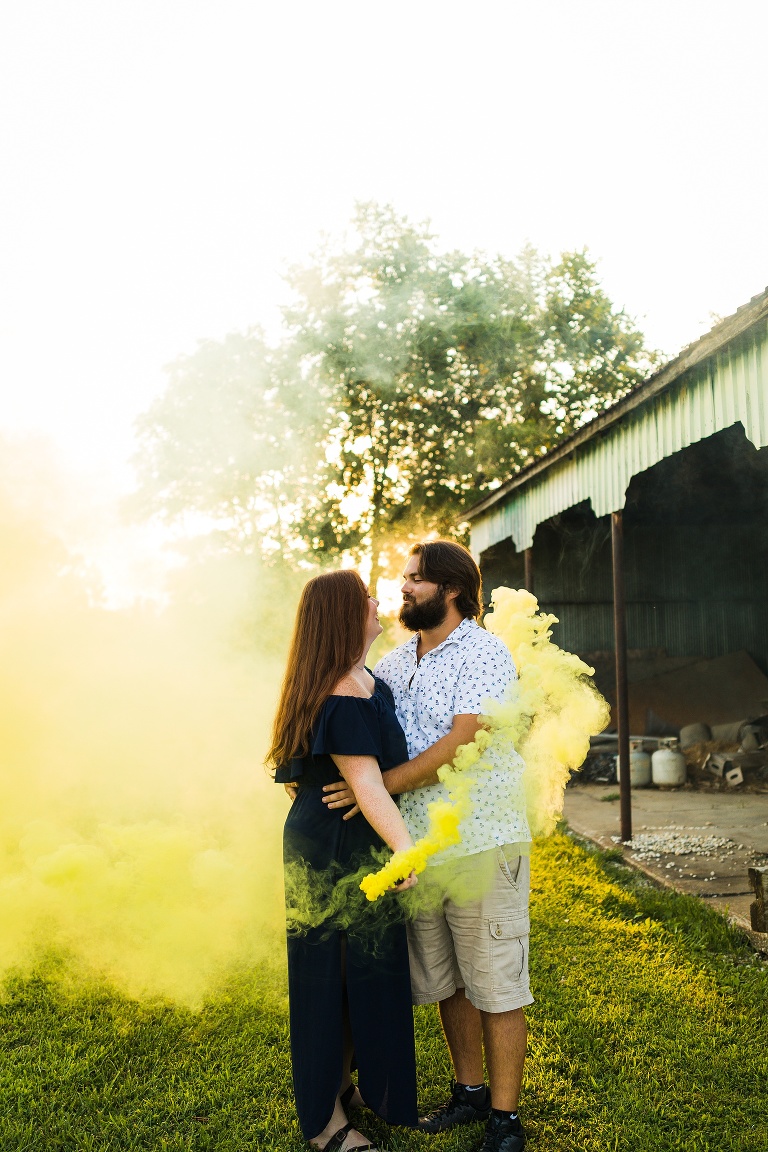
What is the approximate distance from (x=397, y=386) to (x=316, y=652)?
2183 cm

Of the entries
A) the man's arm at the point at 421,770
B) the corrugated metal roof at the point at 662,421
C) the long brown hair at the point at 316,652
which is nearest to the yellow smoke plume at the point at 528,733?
the man's arm at the point at 421,770

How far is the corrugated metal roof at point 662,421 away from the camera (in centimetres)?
522

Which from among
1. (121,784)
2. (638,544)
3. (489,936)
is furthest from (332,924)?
(638,544)

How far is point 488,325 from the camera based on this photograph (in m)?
24.7

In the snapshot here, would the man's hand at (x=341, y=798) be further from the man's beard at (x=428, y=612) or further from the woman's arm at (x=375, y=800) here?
the man's beard at (x=428, y=612)

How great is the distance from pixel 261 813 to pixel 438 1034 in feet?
6.03

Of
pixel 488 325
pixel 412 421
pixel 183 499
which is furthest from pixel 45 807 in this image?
pixel 488 325

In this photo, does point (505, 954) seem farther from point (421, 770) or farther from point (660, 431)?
point (660, 431)

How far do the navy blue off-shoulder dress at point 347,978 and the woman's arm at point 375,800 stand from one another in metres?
0.07

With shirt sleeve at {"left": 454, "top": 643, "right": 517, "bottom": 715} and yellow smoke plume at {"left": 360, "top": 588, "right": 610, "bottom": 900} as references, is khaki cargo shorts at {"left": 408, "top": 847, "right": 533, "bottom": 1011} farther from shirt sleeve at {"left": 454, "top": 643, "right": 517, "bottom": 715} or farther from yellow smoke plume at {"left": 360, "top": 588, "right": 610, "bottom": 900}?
shirt sleeve at {"left": 454, "top": 643, "right": 517, "bottom": 715}

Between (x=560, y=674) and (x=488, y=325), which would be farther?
(x=488, y=325)

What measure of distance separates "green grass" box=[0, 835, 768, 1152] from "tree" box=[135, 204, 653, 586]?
17.0 metres

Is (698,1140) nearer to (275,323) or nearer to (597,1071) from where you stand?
(597,1071)

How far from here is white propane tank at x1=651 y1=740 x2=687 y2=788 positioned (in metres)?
9.80
